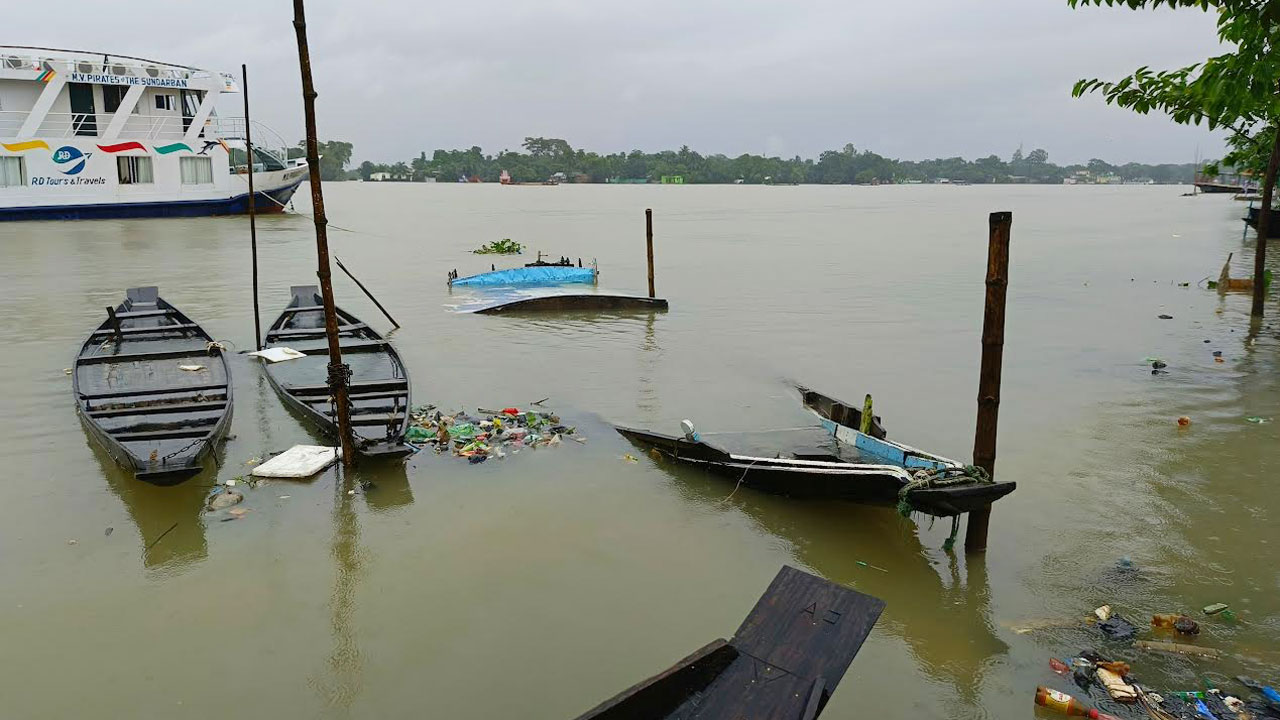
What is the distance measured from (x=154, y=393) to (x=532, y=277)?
13.0 metres

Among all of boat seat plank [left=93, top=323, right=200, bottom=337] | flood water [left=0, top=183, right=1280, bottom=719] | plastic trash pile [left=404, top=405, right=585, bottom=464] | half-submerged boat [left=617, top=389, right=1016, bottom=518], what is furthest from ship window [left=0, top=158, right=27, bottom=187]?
half-submerged boat [left=617, top=389, right=1016, bottom=518]

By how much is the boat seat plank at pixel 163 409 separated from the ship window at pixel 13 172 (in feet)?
107

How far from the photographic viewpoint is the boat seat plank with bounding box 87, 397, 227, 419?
8.64m

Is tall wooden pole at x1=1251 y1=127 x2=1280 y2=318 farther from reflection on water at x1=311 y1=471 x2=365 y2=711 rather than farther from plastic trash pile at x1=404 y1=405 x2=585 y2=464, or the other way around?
reflection on water at x1=311 y1=471 x2=365 y2=711

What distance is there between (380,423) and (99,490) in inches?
103

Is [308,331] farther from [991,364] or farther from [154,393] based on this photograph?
[991,364]

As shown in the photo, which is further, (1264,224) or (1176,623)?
(1264,224)

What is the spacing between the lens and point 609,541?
24.0ft

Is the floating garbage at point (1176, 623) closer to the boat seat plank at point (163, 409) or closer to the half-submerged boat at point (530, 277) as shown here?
the boat seat plank at point (163, 409)

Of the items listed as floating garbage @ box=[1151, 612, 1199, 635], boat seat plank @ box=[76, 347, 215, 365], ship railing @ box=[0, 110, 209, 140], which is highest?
ship railing @ box=[0, 110, 209, 140]

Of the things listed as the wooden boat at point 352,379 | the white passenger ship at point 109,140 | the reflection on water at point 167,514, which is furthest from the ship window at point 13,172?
the reflection on water at point 167,514

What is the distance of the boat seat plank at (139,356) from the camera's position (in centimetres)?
1056

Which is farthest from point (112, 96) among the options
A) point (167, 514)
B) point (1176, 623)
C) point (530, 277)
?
point (1176, 623)

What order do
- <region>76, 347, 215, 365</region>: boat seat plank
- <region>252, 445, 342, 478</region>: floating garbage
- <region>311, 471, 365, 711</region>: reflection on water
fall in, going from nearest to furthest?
<region>311, 471, 365, 711</region>: reflection on water → <region>252, 445, 342, 478</region>: floating garbage → <region>76, 347, 215, 365</region>: boat seat plank
